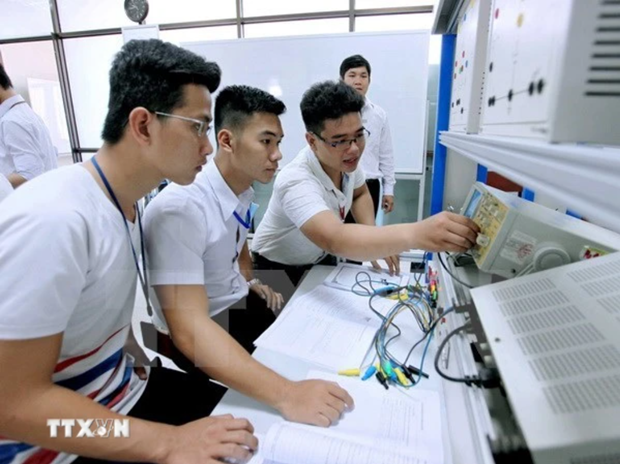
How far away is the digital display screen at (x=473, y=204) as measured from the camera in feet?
3.60

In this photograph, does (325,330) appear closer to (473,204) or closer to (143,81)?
(473,204)

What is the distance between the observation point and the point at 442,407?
78 centimetres

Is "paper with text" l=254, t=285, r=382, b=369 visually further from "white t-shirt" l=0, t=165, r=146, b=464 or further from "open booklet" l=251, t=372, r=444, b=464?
"white t-shirt" l=0, t=165, r=146, b=464

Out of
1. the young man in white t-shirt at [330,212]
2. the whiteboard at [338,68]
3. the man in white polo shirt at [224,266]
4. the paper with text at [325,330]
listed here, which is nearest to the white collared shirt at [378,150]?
the whiteboard at [338,68]

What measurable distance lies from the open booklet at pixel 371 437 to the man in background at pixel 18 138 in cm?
254

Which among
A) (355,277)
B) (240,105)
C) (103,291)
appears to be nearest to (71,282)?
(103,291)

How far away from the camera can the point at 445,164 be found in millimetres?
1790

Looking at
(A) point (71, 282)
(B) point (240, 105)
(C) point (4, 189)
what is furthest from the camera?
(C) point (4, 189)

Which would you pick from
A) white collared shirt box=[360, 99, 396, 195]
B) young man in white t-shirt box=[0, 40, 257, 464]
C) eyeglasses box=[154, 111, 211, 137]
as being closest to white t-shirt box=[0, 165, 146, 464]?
young man in white t-shirt box=[0, 40, 257, 464]

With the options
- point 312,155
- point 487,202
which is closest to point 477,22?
point 487,202

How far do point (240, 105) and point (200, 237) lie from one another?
0.51 metres

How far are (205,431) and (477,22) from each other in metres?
1.11

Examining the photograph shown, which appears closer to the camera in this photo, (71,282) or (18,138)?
(71,282)

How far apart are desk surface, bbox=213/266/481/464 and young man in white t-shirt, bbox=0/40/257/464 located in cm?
8
